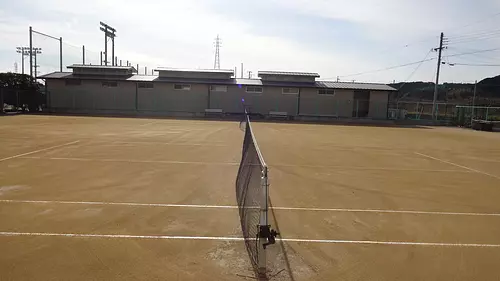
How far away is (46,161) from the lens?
10984mm

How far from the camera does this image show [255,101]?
4019 centimetres

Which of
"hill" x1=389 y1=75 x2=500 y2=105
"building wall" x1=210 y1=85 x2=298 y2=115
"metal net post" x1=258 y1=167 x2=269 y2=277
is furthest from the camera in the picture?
"hill" x1=389 y1=75 x2=500 y2=105

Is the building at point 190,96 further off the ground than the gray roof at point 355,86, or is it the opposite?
the gray roof at point 355,86

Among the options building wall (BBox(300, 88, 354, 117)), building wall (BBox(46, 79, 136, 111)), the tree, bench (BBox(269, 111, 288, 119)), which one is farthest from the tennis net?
the tree

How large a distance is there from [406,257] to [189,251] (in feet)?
9.49

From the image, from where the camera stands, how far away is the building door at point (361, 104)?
4131cm

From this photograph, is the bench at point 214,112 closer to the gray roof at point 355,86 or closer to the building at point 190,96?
the building at point 190,96

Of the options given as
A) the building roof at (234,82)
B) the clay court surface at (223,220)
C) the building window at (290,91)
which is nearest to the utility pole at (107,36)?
the building roof at (234,82)

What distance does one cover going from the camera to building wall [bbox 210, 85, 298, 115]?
3991cm

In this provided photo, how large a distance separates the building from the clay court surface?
28.0 m

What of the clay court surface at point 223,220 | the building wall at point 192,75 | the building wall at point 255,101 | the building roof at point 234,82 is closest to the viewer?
the clay court surface at point 223,220

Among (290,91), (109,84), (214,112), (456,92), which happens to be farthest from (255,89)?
(456,92)

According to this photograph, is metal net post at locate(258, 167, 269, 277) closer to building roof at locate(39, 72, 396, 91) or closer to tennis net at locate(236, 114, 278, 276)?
tennis net at locate(236, 114, 278, 276)

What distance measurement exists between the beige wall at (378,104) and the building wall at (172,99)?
18.3m
